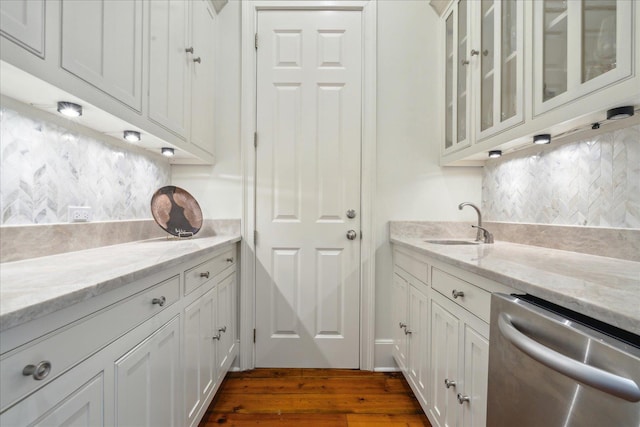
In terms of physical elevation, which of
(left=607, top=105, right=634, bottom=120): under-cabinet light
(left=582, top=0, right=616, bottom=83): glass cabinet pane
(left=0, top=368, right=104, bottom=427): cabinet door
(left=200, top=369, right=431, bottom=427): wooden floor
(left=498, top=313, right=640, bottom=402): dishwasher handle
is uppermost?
(left=582, top=0, right=616, bottom=83): glass cabinet pane

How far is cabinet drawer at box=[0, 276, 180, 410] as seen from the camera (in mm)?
496

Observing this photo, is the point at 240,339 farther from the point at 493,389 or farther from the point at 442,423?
the point at 493,389

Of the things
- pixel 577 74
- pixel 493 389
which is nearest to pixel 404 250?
pixel 493 389

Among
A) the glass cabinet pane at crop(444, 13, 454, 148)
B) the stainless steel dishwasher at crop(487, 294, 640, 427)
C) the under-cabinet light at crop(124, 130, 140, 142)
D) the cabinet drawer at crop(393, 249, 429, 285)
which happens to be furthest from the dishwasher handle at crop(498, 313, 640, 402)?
the under-cabinet light at crop(124, 130, 140, 142)

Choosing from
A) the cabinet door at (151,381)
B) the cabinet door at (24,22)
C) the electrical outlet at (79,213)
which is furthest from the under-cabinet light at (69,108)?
the cabinet door at (151,381)

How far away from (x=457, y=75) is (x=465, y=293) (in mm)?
1414

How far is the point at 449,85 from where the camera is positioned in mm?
1931

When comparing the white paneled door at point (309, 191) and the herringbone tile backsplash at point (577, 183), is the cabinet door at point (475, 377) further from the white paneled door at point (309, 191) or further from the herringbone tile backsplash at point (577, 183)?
the white paneled door at point (309, 191)

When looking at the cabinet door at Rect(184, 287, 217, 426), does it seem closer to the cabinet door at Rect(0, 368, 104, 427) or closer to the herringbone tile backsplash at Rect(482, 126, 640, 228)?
the cabinet door at Rect(0, 368, 104, 427)

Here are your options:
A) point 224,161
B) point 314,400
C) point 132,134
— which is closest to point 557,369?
point 314,400

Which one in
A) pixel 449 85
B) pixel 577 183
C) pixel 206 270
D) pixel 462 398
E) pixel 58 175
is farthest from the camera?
pixel 449 85

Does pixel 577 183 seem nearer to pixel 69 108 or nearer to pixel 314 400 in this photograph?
pixel 314 400

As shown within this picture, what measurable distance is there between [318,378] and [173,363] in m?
1.13

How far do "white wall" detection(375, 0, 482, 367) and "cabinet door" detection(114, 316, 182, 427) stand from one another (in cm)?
137
